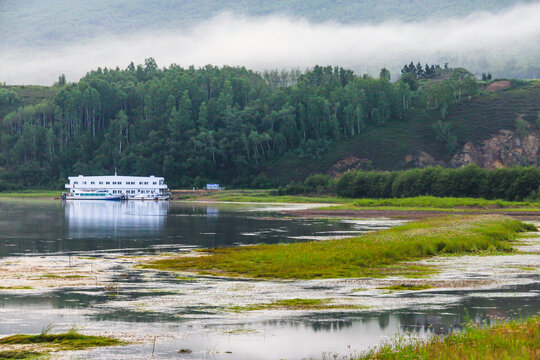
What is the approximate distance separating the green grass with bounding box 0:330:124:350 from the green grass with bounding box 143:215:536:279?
15875mm

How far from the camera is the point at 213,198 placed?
627 feet

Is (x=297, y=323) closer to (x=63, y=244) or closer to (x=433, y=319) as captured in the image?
(x=433, y=319)

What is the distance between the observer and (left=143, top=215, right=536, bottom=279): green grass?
3700cm

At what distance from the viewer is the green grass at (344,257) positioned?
3700 centimetres

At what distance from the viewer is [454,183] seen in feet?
448

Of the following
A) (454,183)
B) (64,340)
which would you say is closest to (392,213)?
(454,183)

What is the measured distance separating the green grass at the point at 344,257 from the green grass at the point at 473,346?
51.7 feet

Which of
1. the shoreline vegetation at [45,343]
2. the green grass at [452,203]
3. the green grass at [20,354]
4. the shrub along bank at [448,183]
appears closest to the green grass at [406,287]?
the shoreline vegetation at [45,343]

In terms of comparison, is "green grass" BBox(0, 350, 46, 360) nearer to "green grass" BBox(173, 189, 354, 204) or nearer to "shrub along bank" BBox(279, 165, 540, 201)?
"shrub along bank" BBox(279, 165, 540, 201)

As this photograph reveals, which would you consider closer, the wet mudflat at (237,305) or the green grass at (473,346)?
the green grass at (473,346)

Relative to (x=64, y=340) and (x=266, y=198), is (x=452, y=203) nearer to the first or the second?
(x=266, y=198)

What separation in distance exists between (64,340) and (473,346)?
38.5 feet

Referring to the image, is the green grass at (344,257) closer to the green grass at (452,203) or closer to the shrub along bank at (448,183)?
the green grass at (452,203)

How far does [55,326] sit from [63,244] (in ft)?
108
